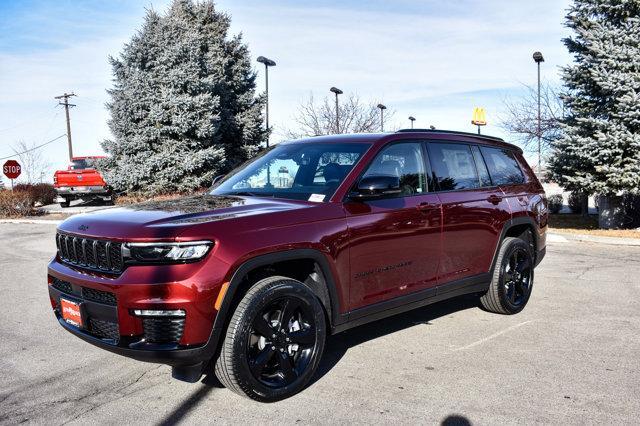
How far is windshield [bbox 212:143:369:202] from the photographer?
425 centimetres

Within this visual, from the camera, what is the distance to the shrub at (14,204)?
68.1ft

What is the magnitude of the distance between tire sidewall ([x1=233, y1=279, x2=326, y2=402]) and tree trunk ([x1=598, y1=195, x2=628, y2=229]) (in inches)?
537

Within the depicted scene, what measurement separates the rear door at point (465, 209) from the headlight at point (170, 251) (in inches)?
92.7

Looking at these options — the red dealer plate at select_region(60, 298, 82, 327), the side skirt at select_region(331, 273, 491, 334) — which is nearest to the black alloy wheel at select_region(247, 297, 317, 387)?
the side skirt at select_region(331, 273, 491, 334)

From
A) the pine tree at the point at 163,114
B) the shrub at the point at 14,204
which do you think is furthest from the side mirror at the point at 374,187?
the shrub at the point at 14,204

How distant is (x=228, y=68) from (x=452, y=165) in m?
23.6

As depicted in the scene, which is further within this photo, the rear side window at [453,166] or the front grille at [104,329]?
the rear side window at [453,166]

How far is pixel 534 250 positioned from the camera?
6.24 metres

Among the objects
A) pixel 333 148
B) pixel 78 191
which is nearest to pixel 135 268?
pixel 333 148

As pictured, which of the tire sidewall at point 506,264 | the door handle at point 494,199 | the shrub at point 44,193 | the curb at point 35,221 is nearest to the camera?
the door handle at point 494,199

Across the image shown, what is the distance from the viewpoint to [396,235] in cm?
434

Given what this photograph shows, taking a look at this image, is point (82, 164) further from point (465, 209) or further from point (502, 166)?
point (465, 209)

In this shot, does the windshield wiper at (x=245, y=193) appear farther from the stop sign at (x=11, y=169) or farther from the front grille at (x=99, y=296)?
the stop sign at (x=11, y=169)

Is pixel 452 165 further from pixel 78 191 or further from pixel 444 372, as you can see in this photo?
pixel 78 191
